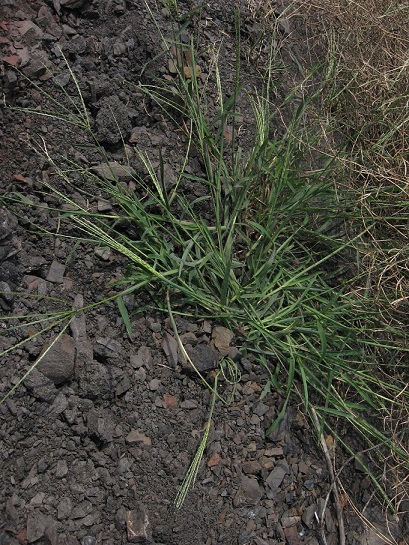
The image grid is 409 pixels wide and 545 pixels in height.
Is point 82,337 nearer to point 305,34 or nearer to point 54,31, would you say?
point 54,31

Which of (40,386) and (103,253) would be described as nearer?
(40,386)

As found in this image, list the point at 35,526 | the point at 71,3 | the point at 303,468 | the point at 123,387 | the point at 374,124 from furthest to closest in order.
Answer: the point at 374,124 < the point at 71,3 < the point at 303,468 < the point at 123,387 < the point at 35,526

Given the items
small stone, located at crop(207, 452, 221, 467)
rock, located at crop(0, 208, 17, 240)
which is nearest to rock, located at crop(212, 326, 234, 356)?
small stone, located at crop(207, 452, 221, 467)

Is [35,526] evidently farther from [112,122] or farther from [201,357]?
[112,122]

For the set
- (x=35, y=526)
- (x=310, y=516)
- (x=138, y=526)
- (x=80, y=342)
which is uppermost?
(x=80, y=342)

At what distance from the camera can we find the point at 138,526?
61.9 inches

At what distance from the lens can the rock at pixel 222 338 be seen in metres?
1.84

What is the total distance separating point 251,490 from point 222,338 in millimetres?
399

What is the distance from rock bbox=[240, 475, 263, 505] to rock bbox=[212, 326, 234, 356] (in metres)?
0.33

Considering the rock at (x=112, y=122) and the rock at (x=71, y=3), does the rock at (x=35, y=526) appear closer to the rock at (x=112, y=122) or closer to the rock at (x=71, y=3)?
the rock at (x=112, y=122)

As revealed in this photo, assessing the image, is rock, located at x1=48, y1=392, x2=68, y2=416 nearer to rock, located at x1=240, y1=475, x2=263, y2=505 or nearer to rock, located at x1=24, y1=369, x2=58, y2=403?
rock, located at x1=24, y1=369, x2=58, y2=403

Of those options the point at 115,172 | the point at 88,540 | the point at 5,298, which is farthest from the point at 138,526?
the point at 115,172

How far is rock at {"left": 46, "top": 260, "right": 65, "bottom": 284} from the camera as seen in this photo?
178 centimetres

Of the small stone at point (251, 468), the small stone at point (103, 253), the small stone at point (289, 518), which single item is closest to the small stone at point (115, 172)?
the small stone at point (103, 253)
